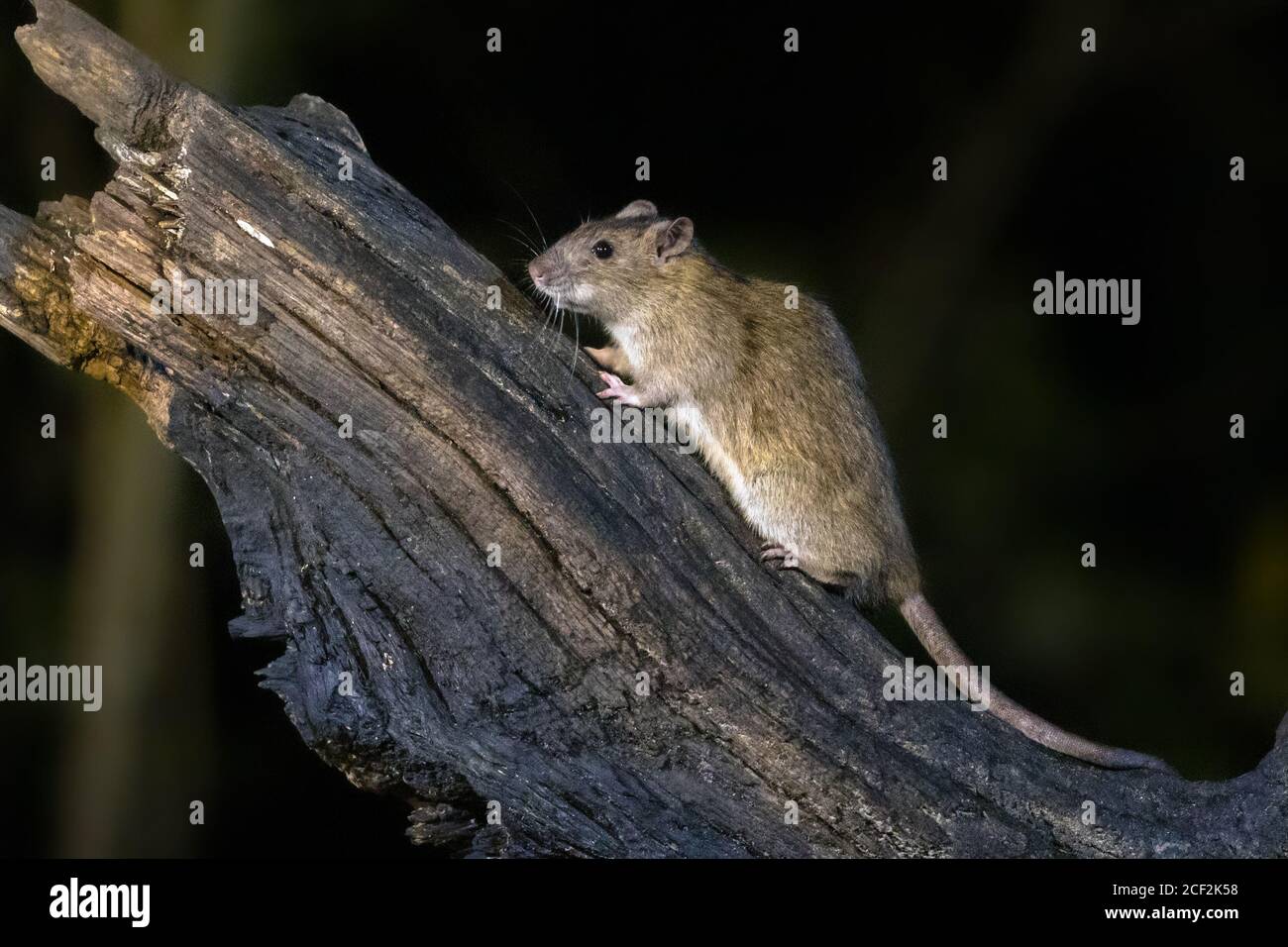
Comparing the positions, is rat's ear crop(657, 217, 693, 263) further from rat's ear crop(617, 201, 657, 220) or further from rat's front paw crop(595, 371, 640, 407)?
rat's front paw crop(595, 371, 640, 407)

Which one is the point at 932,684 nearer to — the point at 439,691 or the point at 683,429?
the point at 683,429

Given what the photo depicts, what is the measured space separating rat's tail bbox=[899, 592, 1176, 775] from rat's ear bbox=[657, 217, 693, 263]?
2.08 meters

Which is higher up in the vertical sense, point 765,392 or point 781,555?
point 765,392

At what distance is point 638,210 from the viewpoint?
6.74 metres

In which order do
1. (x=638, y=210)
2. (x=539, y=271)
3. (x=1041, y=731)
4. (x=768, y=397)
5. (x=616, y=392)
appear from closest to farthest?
(x=1041, y=731)
(x=616, y=392)
(x=768, y=397)
(x=539, y=271)
(x=638, y=210)

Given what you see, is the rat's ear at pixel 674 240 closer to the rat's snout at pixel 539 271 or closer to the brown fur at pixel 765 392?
the brown fur at pixel 765 392

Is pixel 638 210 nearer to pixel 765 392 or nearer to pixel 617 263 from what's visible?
pixel 617 263

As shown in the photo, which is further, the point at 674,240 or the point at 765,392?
the point at 674,240

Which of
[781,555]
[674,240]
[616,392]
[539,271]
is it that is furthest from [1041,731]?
[539,271]

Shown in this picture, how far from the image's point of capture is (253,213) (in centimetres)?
507

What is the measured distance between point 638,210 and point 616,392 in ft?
4.23

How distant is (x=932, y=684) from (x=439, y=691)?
1.97 m

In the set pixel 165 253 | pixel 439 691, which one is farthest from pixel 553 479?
pixel 165 253

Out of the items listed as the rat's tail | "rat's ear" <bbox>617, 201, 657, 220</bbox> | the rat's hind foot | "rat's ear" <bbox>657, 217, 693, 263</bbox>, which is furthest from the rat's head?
the rat's tail
